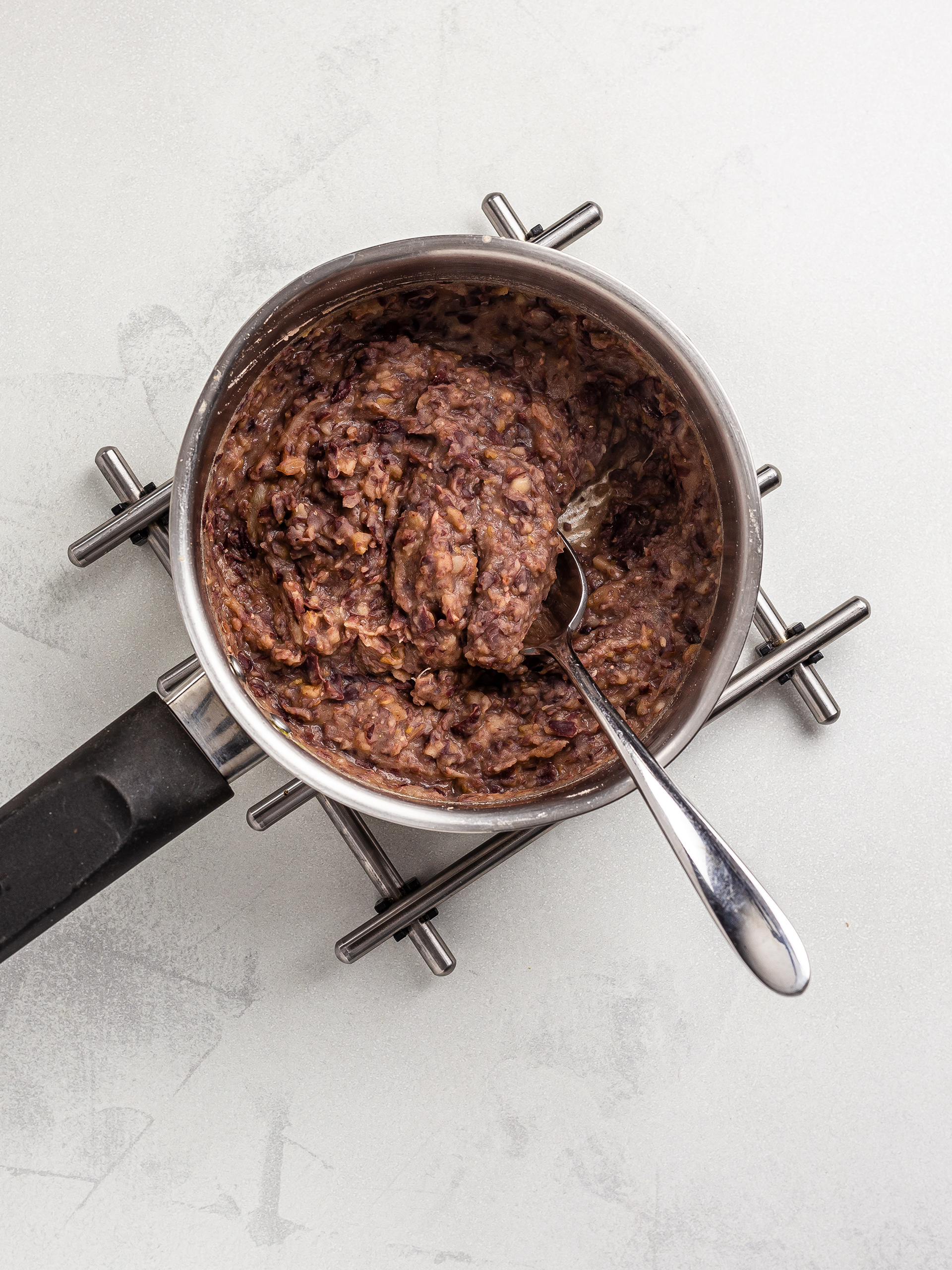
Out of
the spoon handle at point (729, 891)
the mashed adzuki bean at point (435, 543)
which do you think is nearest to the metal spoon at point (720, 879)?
the spoon handle at point (729, 891)

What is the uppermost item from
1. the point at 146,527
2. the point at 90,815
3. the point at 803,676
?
the point at 146,527

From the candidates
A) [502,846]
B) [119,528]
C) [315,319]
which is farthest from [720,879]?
[119,528]

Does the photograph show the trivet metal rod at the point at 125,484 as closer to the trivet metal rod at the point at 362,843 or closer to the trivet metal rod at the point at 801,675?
the trivet metal rod at the point at 362,843

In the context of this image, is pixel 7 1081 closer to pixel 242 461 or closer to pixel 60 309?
pixel 242 461

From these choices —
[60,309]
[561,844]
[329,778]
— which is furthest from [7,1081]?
[60,309]

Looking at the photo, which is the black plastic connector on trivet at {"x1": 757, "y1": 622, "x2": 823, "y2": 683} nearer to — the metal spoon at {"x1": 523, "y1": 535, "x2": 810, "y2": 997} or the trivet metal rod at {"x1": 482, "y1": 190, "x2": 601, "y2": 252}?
the metal spoon at {"x1": 523, "y1": 535, "x2": 810, "y2": 997}

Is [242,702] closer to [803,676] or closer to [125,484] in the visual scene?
[125,484]
